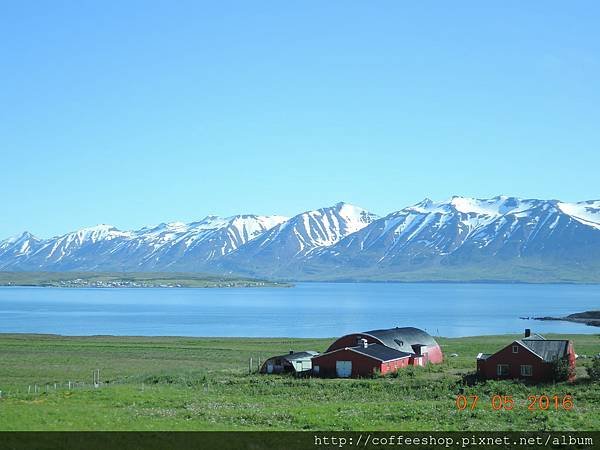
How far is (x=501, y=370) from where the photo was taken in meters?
45.9

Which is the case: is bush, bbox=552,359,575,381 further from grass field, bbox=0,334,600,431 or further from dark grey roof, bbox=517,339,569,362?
grass field, bbox=0,334,600,431

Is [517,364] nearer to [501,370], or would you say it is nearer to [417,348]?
[501,370]

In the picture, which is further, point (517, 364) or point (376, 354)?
point (376, 354)

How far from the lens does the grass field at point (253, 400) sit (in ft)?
93.3

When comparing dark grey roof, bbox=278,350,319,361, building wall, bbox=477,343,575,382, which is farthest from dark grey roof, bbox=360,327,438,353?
building wall, bbox=477,343,575,382

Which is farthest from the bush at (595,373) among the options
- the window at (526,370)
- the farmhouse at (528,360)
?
the window at (526,370)

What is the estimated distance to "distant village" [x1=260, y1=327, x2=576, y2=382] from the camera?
45.1m

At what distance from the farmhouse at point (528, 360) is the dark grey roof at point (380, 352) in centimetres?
727

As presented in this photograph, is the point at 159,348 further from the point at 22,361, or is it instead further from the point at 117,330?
the point at 117,330

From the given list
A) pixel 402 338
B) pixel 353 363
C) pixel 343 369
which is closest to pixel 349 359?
pixel 353 363

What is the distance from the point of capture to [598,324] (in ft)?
419

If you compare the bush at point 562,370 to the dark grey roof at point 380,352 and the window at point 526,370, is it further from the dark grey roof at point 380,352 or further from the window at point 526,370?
the dark grey roof at point 380,352

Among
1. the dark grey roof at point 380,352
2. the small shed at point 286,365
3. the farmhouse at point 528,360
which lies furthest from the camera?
the small shed at point 286,365

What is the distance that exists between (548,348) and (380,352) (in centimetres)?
1148
